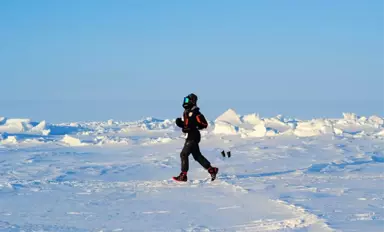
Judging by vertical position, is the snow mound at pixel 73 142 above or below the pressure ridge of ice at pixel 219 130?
below

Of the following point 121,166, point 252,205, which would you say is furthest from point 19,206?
point 121,166

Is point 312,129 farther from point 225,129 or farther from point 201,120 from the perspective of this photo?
point 201,120

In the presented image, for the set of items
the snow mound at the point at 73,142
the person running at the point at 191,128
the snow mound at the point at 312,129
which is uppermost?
the snow mound at the point at 312,129

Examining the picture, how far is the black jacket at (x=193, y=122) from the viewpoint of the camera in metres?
9.81

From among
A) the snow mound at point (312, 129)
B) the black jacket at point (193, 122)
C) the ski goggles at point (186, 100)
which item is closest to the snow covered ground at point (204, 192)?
the black jacket at point (193, 122)

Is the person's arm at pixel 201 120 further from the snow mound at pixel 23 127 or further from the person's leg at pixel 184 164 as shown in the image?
the snow mound at pixel 23 127

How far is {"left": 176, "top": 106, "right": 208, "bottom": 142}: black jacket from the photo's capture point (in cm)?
981

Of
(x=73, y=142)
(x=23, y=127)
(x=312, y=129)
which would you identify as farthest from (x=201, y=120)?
(x=23, y=127)

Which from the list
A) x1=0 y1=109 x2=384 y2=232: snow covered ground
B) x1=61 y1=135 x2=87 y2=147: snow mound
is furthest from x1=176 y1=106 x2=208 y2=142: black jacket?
x1=61 y1=135 x2=87 y2=147: snow mound

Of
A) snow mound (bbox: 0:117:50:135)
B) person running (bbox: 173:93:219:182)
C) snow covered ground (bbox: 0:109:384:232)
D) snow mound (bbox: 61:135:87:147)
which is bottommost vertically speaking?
snow covered ground (bbox: 0:109:384:232)

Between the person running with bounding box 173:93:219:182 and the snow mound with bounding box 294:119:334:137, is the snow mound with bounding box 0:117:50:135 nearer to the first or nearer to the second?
the snow mound with bounding box 294:119:334:137

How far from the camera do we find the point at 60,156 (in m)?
16.4

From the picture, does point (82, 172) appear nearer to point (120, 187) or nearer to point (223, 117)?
point (120, 187)

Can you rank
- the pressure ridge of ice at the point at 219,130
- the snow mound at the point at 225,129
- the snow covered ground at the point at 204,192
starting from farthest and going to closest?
the snow mound at the point at 225,129 < the pressure ridge of ice at the point at 219,130 < the snow covered ground at the point at 204,192
